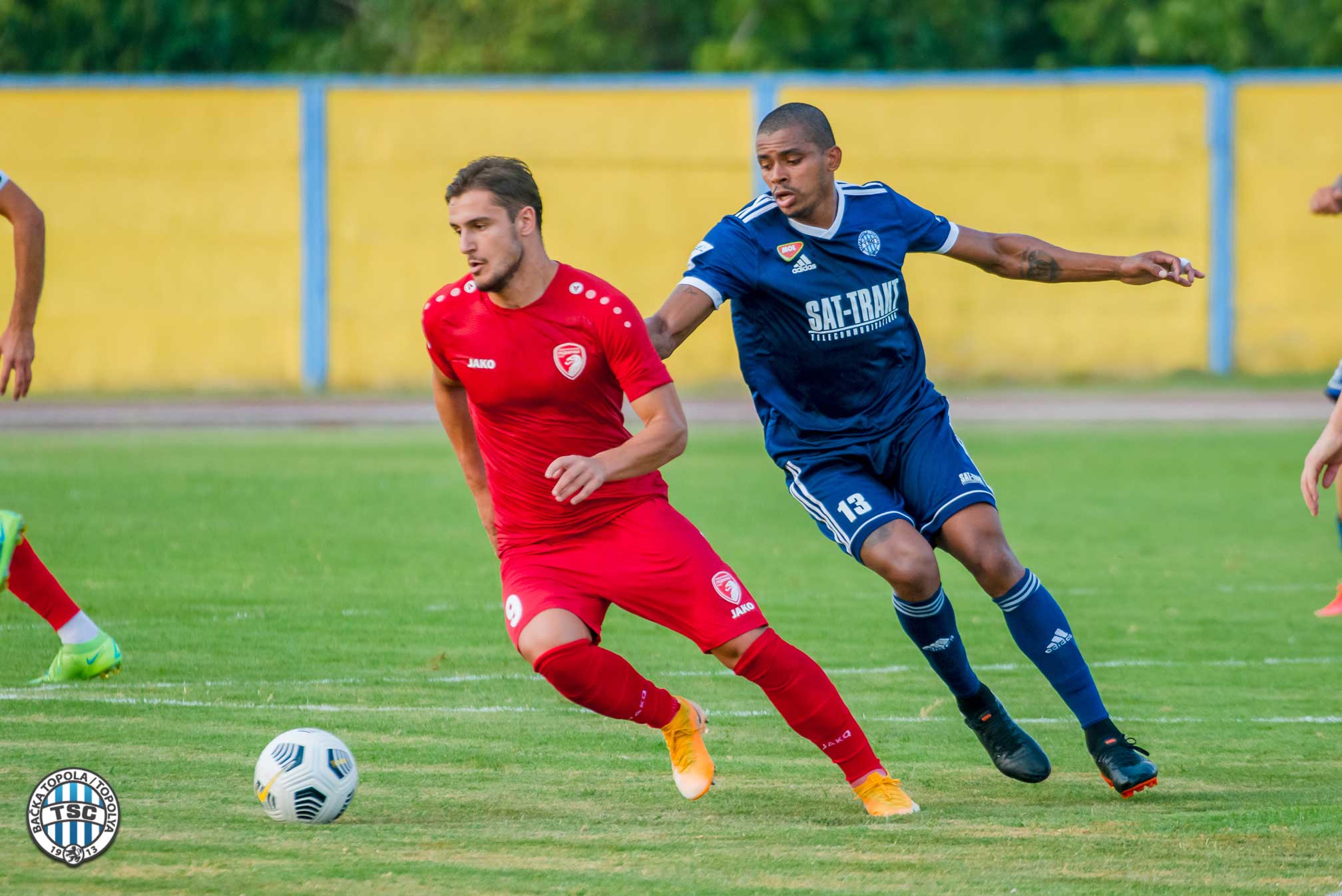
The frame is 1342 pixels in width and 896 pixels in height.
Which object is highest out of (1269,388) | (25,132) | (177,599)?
(25,132)

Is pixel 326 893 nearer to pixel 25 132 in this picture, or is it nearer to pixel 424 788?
pixel 424 788

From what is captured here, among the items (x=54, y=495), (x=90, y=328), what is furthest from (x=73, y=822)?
(x=90, y=328)

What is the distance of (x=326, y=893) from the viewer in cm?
486

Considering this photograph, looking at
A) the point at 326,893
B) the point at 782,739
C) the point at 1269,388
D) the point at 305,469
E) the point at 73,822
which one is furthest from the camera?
the point at 1269,388

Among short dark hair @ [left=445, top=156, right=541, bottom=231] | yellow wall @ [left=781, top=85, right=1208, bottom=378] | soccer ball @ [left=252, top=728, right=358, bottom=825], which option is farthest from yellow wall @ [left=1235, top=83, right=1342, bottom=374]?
soccer ball @ [left=252, top=728, right=358, bottom=825]

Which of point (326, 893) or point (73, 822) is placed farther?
point (73, 822)

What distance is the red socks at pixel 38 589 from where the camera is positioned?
25.1 ft

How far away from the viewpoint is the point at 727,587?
5.94 metres

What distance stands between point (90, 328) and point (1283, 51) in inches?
816

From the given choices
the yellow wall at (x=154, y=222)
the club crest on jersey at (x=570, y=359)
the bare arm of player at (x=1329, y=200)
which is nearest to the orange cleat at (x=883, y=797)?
the club crest on jersey at (x=570, y=359)

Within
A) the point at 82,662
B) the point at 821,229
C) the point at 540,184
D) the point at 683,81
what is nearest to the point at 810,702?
A: the point at 821,229

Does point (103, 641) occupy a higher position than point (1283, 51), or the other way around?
point (1283, 51)

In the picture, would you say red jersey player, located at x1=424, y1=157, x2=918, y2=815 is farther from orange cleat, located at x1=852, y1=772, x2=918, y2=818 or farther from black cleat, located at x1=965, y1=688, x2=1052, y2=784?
black cleat, located at x1=965, y1=688, x2=1052, y2=784

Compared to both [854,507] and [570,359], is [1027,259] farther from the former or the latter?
[570,359]
